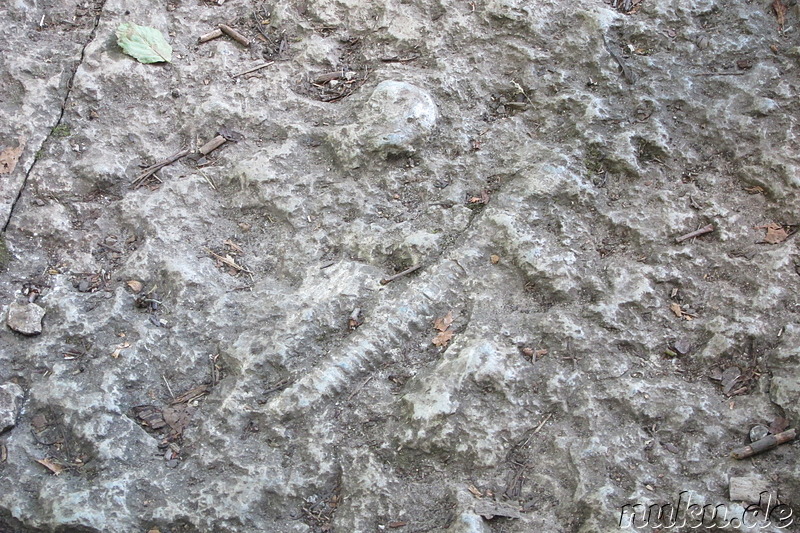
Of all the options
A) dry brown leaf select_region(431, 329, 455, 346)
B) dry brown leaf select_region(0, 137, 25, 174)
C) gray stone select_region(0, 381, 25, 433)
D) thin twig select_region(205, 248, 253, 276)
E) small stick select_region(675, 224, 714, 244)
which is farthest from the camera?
dry brown leaf select_region(0, 137, 25, 174)

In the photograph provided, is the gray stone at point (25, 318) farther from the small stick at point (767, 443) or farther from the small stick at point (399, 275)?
the small stick at point (767, 443)

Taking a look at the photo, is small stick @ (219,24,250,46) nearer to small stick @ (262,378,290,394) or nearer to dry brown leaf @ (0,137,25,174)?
dry brown leaf @ (0,137,25,174)

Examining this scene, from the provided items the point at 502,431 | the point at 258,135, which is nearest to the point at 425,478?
the point at 502,431

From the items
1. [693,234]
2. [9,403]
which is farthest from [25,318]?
[693,234]

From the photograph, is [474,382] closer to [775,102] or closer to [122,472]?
[122,472]

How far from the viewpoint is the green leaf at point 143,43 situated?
342 cm

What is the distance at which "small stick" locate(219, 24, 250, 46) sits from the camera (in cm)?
356

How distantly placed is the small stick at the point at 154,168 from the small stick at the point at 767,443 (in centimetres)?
265

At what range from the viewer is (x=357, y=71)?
347cm

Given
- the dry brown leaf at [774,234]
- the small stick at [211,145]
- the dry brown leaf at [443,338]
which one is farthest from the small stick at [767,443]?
the small stick at [211,145]

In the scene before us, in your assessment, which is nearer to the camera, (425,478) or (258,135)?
(425,478)

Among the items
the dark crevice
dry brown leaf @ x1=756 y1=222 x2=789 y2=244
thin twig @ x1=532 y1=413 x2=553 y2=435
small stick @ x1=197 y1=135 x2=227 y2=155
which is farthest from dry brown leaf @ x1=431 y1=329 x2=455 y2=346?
the dark crevice

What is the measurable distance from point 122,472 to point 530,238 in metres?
1.80

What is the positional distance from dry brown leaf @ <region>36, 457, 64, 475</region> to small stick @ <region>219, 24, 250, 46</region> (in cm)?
223
